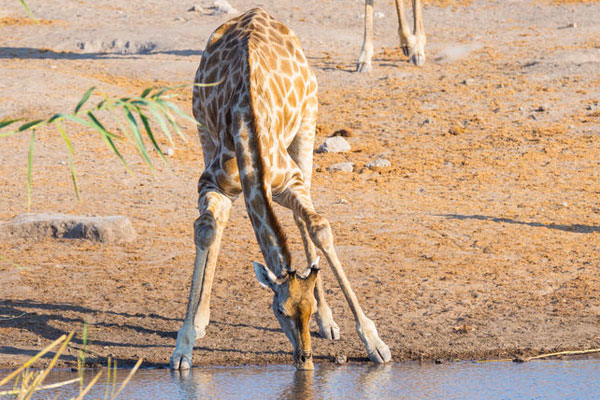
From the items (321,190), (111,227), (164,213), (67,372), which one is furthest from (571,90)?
(67,372)

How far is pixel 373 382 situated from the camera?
16.2 feet

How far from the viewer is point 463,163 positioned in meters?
10.5

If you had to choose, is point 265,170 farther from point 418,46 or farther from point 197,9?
point 197,9

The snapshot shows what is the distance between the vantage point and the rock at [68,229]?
804 cm

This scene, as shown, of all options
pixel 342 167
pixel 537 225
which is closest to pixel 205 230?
pixel 537 225

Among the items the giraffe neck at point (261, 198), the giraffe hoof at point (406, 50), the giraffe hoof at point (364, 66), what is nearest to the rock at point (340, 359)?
the giraffe neck at point (261, 198)

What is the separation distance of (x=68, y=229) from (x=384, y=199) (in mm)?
3017

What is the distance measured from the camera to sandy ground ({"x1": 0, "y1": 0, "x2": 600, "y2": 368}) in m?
6.00

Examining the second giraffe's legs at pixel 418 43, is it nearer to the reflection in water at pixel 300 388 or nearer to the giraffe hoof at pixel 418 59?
the giraffe hoof at pixel 418 59

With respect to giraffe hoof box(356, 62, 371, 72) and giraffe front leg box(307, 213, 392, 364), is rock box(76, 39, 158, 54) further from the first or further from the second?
giraffe front leg box(307, 213, 392, 364)


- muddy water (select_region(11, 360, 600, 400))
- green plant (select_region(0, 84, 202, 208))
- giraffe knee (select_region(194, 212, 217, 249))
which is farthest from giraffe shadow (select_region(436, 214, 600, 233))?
green plant (select_region(0, 84, 202, 208))

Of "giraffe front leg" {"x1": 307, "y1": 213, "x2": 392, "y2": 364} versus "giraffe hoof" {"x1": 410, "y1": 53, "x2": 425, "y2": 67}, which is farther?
"giraffe hoof" {"x1": 410, "y1": 53, "x2": 425, "y2": 67}

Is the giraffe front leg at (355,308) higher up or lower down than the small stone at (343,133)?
higher up

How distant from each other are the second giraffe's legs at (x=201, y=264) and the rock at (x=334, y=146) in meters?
5.25
